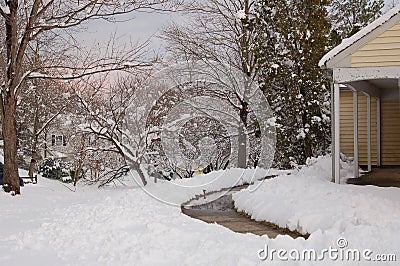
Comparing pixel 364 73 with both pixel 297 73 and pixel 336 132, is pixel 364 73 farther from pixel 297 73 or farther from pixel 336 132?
pixel 297 73

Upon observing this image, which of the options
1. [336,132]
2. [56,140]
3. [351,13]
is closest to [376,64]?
[336,132]

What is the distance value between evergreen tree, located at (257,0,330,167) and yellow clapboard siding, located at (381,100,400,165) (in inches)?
77.4

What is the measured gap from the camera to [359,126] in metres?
14.5

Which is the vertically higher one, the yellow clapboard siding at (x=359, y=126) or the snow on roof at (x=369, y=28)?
the snow on roof at (x=369, y=28)

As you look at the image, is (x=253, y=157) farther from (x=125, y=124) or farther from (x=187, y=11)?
(x=187, y=11)

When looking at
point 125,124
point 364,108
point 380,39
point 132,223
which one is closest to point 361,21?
point 364,108

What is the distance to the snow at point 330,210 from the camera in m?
5.52

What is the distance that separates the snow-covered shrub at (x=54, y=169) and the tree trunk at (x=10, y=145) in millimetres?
12712

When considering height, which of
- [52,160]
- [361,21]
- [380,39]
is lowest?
[52,160]

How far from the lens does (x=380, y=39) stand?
8.68 m

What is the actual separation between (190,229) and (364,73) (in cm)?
442

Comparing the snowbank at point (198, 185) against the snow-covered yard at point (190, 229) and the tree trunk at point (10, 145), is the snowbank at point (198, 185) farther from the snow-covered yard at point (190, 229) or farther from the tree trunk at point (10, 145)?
the tree trunk at point (10, 145)

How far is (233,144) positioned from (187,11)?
5734mm

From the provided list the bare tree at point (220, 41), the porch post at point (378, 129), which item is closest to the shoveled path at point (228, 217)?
the porch post at point (378, 129)
